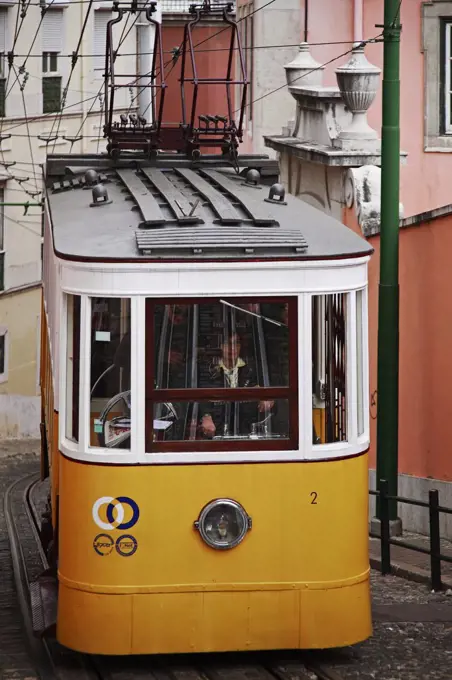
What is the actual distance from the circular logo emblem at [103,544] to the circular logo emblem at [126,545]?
0.14 feet

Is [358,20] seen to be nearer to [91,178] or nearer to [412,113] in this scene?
[412,113]

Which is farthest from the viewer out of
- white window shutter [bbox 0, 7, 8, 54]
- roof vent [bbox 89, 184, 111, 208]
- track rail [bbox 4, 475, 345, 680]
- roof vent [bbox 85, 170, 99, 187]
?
white window shutter [bbox 0, 7, 8, 54]

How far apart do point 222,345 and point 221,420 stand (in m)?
0.44

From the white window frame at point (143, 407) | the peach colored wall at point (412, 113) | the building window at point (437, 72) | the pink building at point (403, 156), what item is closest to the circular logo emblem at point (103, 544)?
the white window frame at point (143, 407)

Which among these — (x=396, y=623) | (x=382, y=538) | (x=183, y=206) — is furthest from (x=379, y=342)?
(x=183, y=206)

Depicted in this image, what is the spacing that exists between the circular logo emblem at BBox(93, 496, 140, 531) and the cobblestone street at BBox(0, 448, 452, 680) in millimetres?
1346

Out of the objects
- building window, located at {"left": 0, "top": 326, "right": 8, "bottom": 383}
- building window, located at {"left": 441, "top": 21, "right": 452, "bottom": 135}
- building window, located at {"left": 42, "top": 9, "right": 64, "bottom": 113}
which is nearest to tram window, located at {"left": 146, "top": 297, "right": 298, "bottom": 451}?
building window, located at {"left": 441, "top": 21, "right": 452, "bottom": 135}

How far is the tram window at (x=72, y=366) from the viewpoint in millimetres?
9242

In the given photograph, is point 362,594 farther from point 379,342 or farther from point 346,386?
point 379,342

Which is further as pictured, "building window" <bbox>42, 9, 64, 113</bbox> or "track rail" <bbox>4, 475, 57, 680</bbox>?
"building window" <bbox>42, 9, 64, 113</bbox>

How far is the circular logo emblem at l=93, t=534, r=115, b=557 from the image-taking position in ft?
30.0

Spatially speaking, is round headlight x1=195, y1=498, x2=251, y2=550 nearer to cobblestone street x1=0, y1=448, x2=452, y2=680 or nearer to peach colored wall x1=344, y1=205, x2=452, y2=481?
cobblestone street x1=0, y1=448, x2=452, y2=680

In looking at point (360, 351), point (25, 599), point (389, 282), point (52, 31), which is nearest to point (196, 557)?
point (360, 351)

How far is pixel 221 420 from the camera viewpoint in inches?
362
